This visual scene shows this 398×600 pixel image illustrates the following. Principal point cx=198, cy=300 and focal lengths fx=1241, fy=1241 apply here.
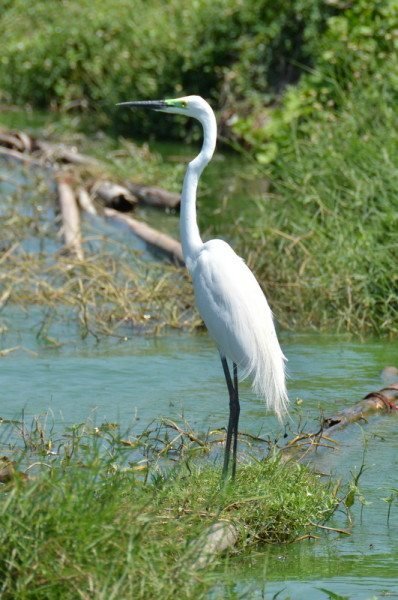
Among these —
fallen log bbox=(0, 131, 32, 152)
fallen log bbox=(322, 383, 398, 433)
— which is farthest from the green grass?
fallen log bbox=(0, 131, 32, 152)

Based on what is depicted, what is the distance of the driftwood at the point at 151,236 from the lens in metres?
10.0

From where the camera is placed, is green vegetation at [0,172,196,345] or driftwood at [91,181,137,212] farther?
driftwood at [91,181,137,212]

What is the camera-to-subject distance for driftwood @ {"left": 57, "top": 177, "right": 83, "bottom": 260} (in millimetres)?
9797

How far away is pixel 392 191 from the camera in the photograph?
877 cm

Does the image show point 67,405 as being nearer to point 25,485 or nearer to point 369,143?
point 25,485

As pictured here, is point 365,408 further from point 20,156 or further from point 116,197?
point 20,156

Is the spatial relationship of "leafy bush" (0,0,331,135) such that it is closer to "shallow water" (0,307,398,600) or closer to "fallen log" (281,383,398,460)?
"shallow water" (0,307,398,600)

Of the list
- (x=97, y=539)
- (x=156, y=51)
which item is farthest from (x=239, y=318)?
(x=156, y=51)

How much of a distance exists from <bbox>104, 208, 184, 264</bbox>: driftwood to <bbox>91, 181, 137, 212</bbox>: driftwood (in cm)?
10

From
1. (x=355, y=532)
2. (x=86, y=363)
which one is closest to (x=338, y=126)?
(x=86, y=363)

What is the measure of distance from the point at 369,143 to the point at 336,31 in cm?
325

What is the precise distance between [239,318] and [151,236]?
565 centimetres

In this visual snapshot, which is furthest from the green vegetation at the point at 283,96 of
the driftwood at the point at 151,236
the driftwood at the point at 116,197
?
the driftwood at the point at 116,197

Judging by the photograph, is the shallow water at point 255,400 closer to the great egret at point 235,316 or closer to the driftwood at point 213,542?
the driftwood at point 213,542
